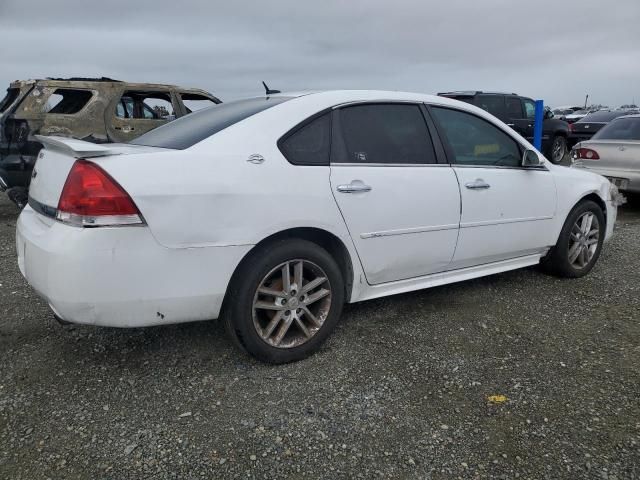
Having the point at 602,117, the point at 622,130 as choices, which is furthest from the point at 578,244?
the point at 602,117

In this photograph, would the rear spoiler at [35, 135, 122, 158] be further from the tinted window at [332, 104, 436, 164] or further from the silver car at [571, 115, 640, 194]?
the silver car at [571, 115, 640, 194]

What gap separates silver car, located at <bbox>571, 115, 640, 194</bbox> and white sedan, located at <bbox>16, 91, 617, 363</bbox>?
4.04 meters

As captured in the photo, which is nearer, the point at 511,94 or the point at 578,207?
the point at 578,207

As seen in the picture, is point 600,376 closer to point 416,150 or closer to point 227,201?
point 416,150

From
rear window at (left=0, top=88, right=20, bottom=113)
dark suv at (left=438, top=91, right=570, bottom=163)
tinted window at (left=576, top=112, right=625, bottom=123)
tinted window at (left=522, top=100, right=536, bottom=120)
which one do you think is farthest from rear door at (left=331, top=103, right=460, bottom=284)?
tinted window at (left=576, top=112, right=625, bottom=123)

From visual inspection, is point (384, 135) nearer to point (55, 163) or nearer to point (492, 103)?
point (55, 163)

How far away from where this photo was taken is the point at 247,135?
2.77 metres

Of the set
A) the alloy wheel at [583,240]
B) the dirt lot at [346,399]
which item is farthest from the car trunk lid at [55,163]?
the alloy wheel at [583,240]

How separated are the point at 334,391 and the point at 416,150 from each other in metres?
1.64

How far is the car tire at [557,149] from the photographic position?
47.5ft

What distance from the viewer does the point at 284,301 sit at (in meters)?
2.86

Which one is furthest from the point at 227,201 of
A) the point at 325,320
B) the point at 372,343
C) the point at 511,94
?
the point at 511,94

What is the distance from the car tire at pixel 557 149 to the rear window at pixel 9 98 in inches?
504

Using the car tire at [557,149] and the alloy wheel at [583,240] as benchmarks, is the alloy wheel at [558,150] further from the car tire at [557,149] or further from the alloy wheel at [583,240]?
the alloy wheel at [583,240]
